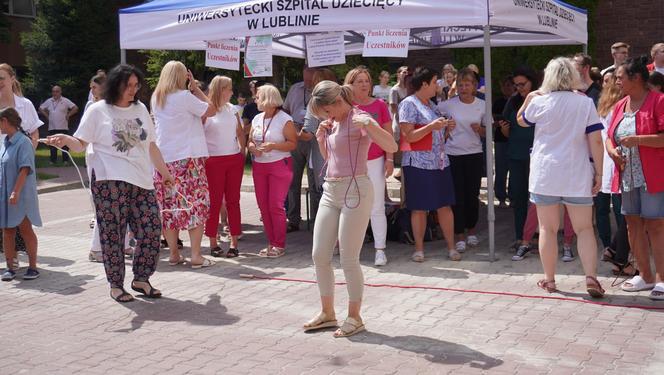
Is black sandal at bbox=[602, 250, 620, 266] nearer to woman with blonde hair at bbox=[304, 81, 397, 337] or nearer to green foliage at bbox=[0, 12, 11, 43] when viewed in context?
woman with blonde hair at bbox=[304, 81, 397, 337]

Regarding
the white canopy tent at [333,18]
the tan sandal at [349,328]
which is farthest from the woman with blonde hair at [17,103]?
the tan sandal at [349,328]

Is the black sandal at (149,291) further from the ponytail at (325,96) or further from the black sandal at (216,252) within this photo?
the ponytail at (325,96)

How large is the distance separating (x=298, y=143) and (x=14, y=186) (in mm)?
3664

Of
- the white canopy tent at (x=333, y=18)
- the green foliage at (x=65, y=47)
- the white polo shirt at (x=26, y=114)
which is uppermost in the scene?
the green foliage at (x=65, y=47)

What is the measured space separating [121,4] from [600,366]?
101ft

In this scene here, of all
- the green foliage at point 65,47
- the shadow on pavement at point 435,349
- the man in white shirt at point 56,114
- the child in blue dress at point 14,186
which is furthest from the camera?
the green foliage at point 65,47

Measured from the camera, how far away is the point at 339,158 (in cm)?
584

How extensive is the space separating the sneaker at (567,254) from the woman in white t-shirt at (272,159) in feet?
9.74

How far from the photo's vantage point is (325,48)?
9172mm

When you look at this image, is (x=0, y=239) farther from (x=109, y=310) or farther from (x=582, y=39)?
(x=582, y=39)

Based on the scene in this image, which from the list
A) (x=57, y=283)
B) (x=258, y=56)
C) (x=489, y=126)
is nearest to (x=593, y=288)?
(x=489, y=126)

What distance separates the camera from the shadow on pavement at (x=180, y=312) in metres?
6.40

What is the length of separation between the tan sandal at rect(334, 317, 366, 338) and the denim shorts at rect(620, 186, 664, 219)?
102 inches

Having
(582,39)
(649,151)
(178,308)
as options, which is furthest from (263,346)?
(582,39)
